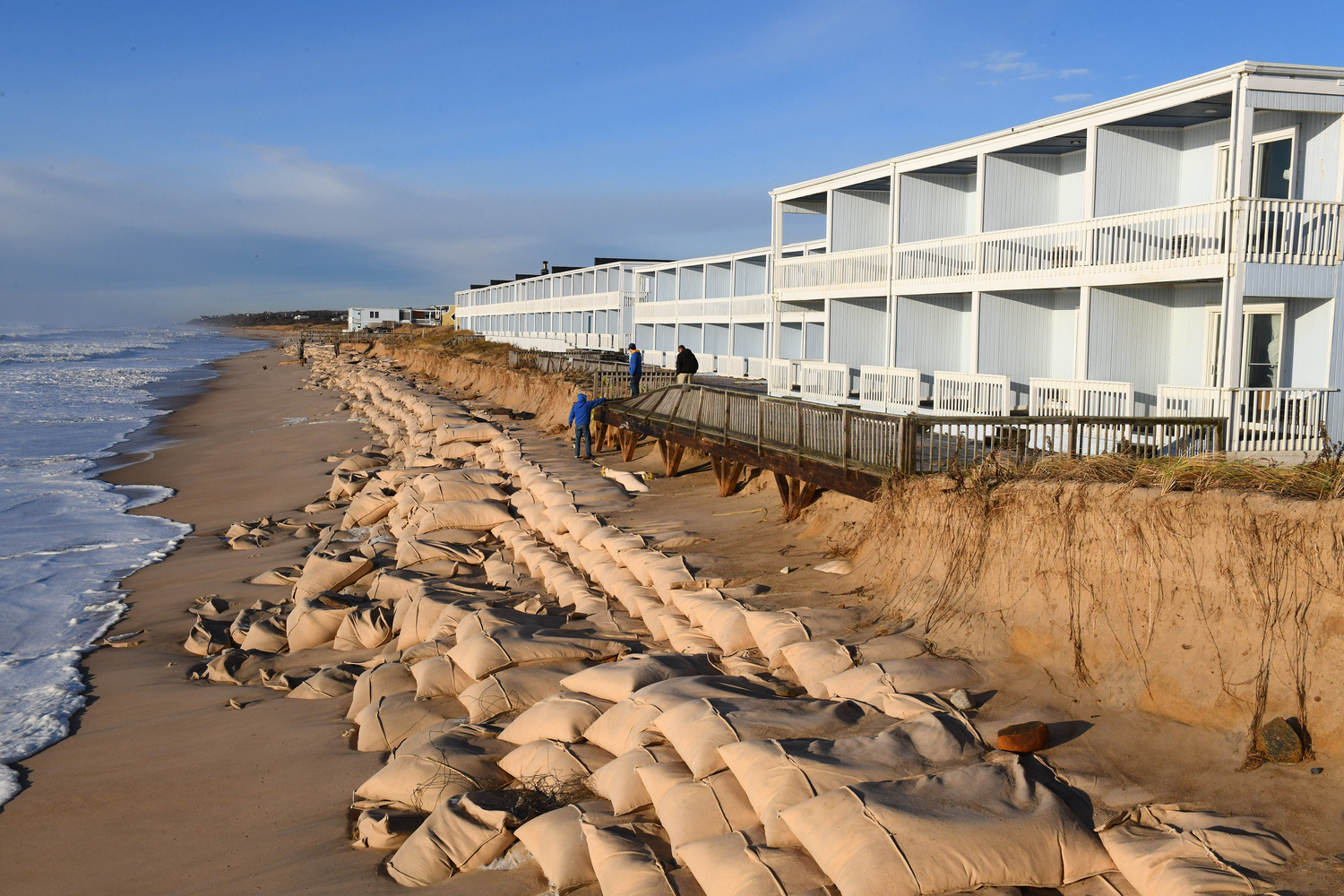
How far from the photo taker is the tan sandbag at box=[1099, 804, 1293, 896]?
394 cm

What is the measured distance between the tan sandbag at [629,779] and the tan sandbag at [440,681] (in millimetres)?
2428

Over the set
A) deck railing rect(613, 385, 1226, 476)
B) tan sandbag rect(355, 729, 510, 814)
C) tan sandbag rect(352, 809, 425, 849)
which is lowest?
tan sandbag rect(352, 809, 425, 849)

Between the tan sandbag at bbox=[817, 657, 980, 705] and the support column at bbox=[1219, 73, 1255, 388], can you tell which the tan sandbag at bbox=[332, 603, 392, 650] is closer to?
the tan sandbag at bbox=[817, 657, 980, 705]

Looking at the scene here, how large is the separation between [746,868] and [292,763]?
444 centimetres

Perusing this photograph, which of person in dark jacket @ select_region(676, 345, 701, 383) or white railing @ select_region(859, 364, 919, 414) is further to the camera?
person in dark jacket @ select_region(676, 345, 701, 383)

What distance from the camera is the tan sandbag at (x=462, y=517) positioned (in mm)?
13672

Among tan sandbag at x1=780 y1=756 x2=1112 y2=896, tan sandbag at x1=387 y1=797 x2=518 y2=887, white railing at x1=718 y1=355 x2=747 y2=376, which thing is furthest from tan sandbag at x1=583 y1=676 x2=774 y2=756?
white railing at x1=718 y1=355 x2=747 y2=376


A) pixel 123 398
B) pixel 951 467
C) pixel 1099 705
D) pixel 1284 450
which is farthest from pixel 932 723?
pixel 123 398

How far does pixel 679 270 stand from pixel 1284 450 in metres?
26.2

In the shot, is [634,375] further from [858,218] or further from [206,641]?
[206,641]

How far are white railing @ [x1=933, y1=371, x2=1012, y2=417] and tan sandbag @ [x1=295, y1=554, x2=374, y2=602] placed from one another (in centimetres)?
922

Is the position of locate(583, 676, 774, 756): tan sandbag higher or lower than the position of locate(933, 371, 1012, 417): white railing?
lower

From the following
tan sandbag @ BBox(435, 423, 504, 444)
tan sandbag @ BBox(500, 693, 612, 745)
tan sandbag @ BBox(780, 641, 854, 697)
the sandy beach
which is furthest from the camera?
tan sandbag @ BBox(435, 423, 504, 444)

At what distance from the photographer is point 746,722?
5.45m
